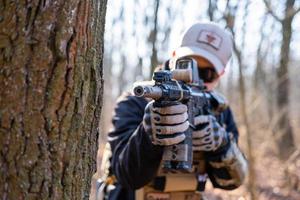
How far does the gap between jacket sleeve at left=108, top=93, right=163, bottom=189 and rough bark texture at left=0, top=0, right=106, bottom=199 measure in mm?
848

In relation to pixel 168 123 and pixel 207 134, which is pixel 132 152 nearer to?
pixel 207 134

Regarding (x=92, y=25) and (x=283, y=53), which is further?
(x=283, y=53)

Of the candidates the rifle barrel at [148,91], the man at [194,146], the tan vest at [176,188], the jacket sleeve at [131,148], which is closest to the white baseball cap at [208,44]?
the man at [194,146]

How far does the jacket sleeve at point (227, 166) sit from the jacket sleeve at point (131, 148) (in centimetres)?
38

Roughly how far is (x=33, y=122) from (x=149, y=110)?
789 millimetres

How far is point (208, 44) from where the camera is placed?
9.09ft

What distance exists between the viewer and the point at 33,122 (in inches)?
52.4

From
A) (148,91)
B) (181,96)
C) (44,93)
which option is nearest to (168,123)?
(181,96)

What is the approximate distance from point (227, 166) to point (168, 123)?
0.90 m

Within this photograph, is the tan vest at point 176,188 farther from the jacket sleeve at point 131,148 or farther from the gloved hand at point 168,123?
the gloved hand at point 168,123

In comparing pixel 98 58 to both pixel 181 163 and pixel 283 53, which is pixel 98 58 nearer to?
pixel 181 163

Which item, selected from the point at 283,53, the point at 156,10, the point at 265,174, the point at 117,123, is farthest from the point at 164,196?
the point at 265,174

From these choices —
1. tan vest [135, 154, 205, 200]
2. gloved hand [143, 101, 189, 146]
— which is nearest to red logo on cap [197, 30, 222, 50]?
tan vest [135, 154, 205, 200]

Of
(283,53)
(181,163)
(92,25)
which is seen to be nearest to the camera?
(92,25)
